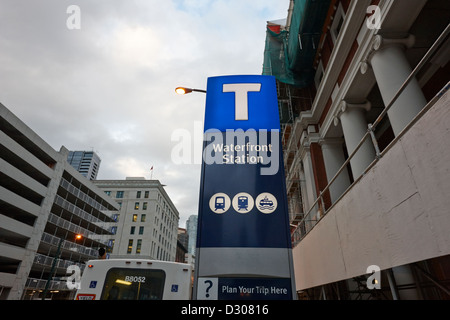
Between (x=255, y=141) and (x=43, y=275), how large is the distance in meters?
47.8

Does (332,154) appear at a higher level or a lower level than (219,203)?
higher

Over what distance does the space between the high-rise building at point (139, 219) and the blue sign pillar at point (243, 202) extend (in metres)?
59.1

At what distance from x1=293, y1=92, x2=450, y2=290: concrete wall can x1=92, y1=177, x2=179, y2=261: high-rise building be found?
5980 centimetres

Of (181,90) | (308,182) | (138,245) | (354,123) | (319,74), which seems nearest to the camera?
(181,90)

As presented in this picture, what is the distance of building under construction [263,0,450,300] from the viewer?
3.67m

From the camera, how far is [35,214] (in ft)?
112

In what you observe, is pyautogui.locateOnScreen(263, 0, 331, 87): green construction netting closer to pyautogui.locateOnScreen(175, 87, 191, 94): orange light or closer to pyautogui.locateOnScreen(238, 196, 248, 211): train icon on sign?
pyautogui.locateOnScreen(175, 87, 191, 94): orange light

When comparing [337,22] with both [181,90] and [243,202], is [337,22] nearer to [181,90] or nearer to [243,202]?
→ [181,90]

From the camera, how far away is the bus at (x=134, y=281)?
7156 millimetres

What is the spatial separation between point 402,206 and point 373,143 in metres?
1.42

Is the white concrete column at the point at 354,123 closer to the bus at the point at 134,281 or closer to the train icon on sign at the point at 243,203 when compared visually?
the train icon on sign at the point at 243,203

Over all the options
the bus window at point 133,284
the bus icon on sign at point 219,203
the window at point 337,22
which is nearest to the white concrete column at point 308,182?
the window at point 337,22

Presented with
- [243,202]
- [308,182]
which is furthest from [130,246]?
[243,202]
